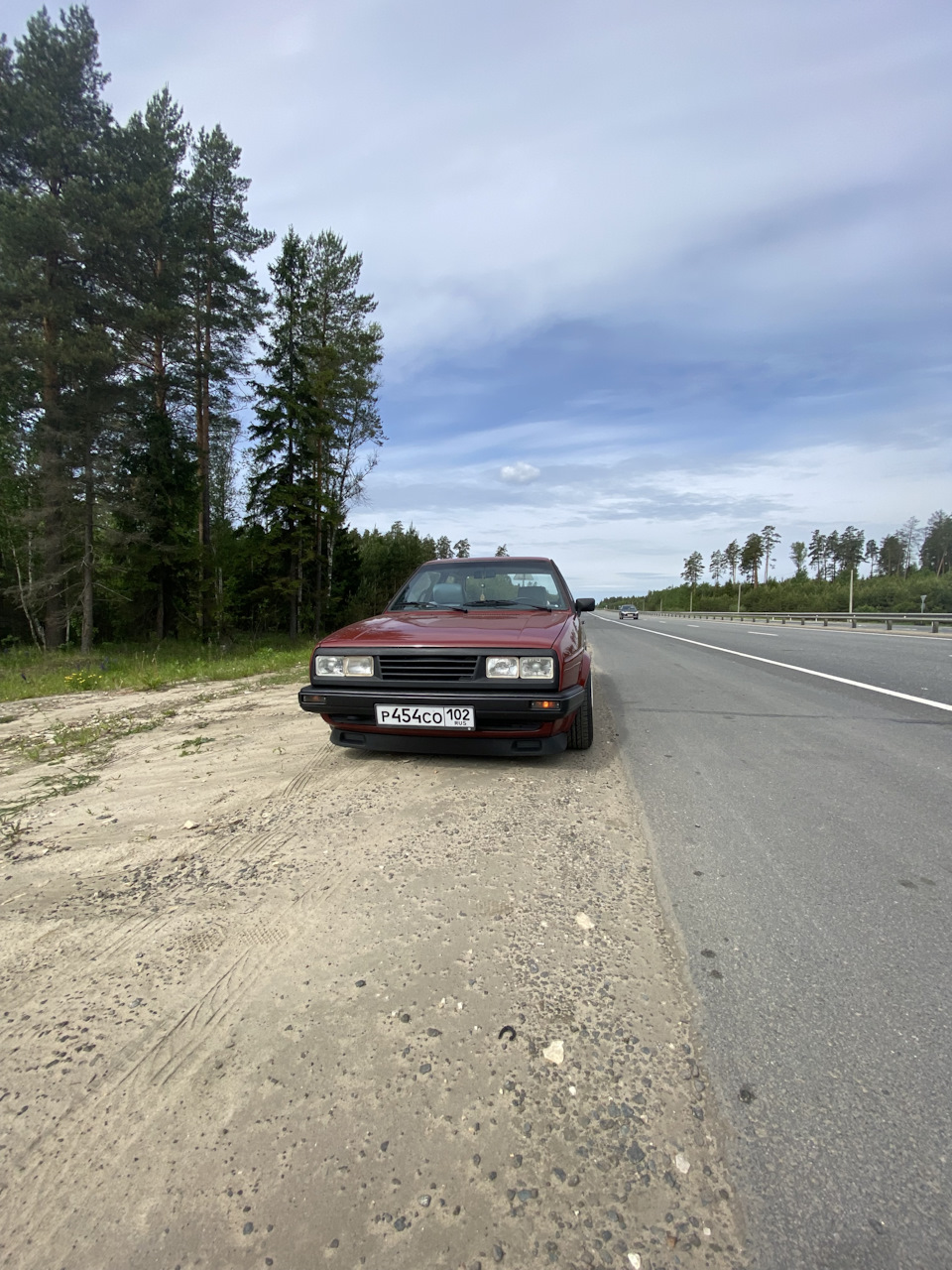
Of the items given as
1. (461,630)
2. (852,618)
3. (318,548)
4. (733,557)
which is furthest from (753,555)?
(461,630)

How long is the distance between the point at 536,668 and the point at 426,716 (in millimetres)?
712

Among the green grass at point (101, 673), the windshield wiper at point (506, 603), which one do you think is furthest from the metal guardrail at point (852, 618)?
the green grass at point (101, 673)

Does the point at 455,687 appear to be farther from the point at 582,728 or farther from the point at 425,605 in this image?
the point at 425,605

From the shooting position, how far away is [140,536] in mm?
16391

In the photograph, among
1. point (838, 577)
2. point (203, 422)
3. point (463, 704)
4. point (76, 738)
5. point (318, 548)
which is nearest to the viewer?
point (463, 704)

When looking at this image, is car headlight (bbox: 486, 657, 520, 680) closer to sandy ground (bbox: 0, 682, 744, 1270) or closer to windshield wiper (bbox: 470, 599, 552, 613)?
sandy ground (bbox: 0, 682, 744, 1270)

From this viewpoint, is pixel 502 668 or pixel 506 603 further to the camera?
pixel 506 603

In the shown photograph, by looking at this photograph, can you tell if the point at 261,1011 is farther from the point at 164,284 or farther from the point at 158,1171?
the point at 164,284

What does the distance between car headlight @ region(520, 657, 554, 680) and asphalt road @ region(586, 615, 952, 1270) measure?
3.13 feet

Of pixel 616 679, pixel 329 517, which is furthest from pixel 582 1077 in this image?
pixel 329 517

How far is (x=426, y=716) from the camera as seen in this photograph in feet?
11.1

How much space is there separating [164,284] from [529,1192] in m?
19.9

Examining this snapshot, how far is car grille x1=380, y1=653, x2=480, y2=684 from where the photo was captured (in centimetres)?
338

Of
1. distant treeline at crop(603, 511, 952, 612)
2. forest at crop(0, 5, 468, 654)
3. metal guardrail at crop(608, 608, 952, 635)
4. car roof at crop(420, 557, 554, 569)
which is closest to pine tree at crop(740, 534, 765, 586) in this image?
distant treeline at crop(603, 511, 952, 612)
